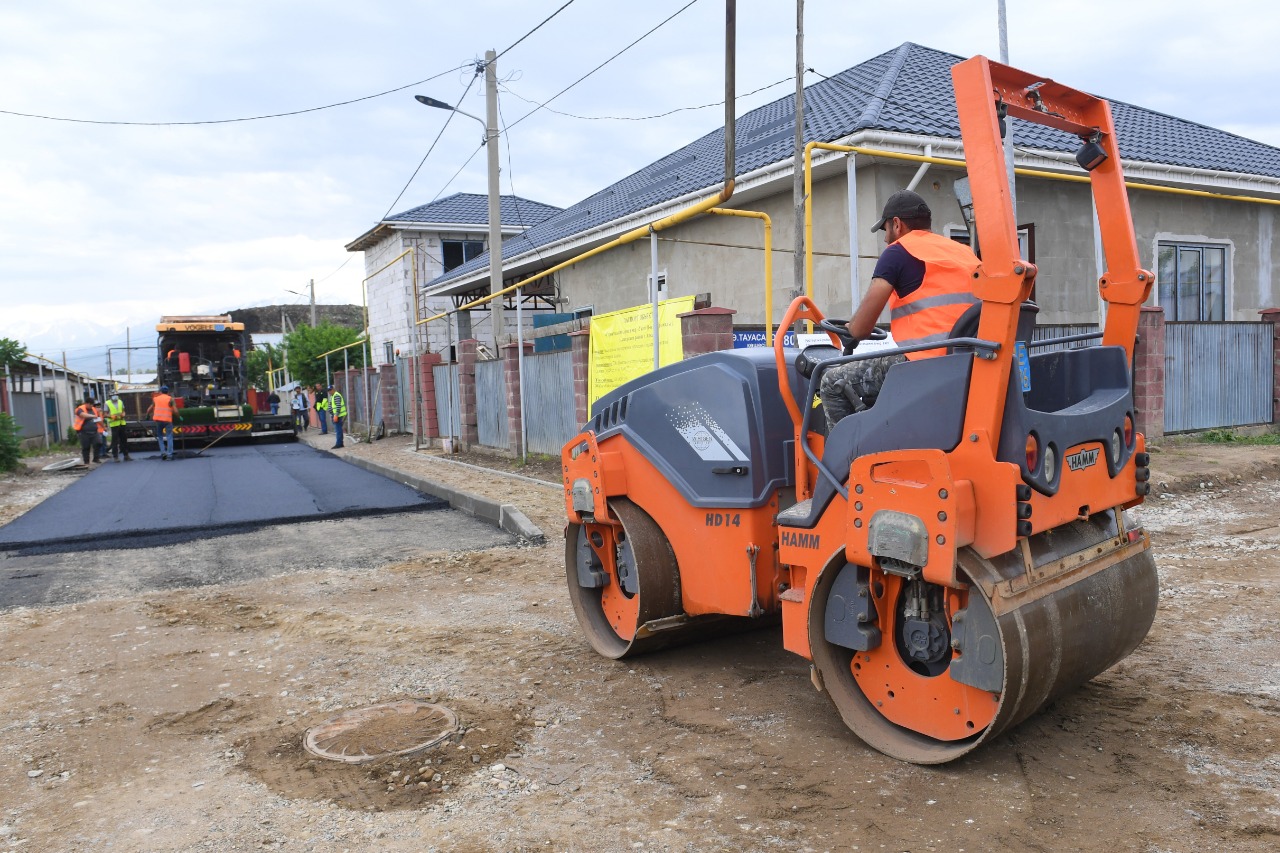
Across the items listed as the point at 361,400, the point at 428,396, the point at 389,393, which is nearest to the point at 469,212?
the point at 361,400

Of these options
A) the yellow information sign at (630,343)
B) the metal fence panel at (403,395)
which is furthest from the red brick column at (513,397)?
the metal fence panel at (403,395)

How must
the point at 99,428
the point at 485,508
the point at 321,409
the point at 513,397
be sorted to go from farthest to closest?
1. the point at 321,409
2. the point at 99,428
3. the point at 513,397
4. the point at 485,508

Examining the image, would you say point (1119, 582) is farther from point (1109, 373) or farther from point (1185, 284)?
point (1185, 284)

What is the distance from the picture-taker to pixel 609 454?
4922 mm

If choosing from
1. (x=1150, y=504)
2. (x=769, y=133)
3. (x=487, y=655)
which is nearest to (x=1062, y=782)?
(x=487, y=655)

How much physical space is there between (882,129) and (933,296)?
771 centimetres

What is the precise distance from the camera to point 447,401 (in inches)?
746

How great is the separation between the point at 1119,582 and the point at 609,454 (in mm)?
2434

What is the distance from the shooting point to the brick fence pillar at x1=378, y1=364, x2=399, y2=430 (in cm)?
2494

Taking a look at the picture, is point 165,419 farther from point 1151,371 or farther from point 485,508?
point 1151,371

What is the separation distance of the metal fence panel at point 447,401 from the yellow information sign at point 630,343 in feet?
19.8

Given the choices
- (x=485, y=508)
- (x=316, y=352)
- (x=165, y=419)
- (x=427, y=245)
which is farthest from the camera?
(x=316, y=352)

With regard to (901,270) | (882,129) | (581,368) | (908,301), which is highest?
(882,129)

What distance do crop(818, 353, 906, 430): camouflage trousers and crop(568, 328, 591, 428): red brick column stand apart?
8821mm
